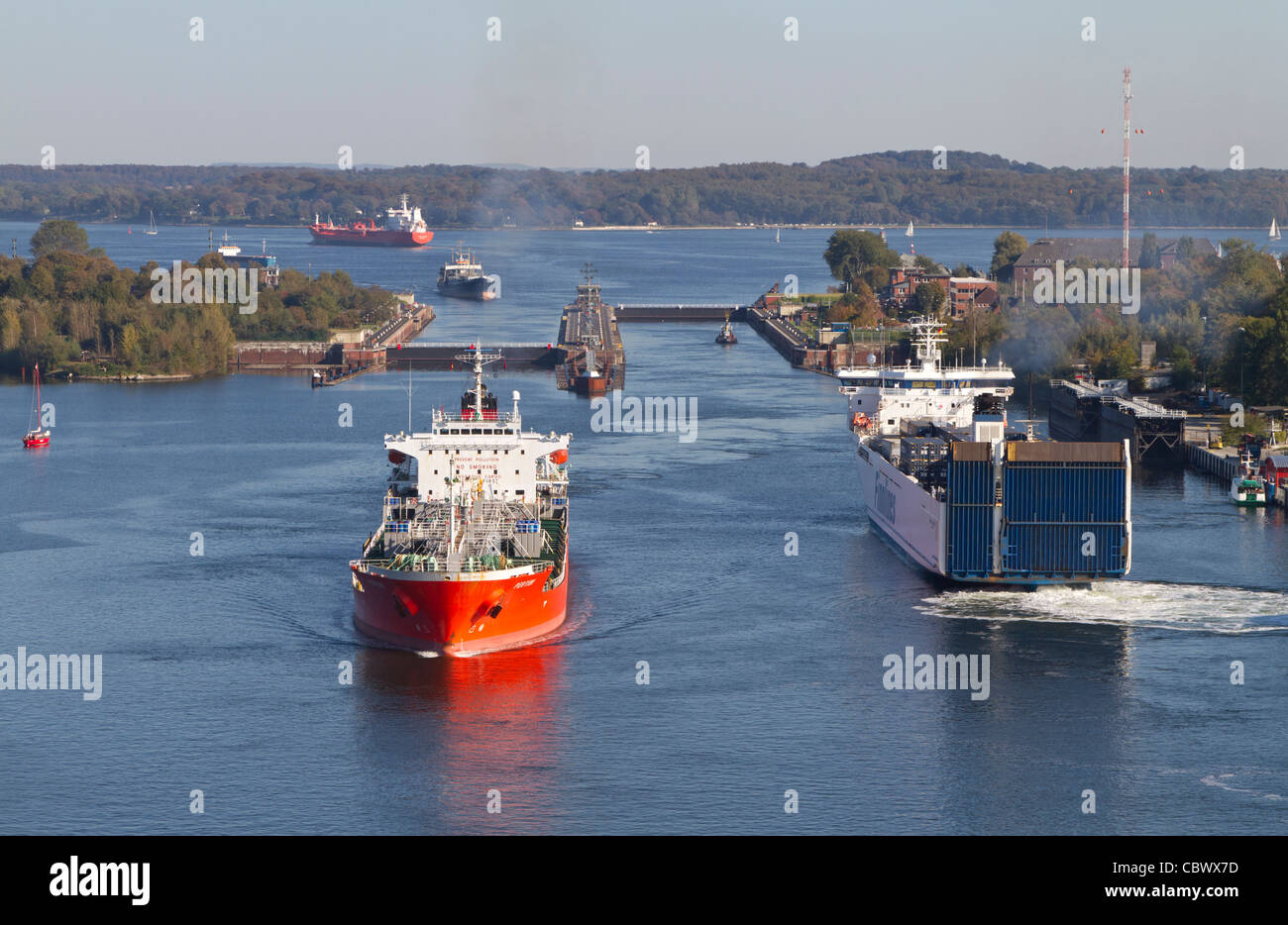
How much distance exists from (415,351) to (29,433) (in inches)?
927

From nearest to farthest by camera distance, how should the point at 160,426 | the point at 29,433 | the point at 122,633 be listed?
the point at 122,633 → the point at 29,433 → the point at 160,426

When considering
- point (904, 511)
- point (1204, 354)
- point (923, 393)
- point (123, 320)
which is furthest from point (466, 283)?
point (904, 511)

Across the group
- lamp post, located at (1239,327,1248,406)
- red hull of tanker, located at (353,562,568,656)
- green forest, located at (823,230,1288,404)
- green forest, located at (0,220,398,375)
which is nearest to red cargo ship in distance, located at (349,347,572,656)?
red hull of tanker, located at (353,562,568,656)

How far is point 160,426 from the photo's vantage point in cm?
4916

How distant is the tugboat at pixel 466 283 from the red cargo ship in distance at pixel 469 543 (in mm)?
63956

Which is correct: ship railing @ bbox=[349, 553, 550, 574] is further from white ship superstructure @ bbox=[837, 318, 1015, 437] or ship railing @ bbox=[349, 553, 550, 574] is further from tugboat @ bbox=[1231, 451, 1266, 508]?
tugboat @ bbox=[1231, 451, 1266, 508]

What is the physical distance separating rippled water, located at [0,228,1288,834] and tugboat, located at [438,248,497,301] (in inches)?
2223

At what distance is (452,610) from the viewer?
977 inches

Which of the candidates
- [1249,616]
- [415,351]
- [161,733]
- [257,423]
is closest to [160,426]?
[257,423]

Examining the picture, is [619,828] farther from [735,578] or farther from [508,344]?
[508,344]

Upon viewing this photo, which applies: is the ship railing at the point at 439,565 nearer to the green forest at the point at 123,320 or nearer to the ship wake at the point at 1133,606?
the ship wake at the point at 1133,606

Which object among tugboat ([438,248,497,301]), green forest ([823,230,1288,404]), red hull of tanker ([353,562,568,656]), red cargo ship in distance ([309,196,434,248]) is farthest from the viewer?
red cargo ship in distance ([309,196,434,248])

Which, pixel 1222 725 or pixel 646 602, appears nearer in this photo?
pixel 1222 725

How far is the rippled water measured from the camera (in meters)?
19.5
